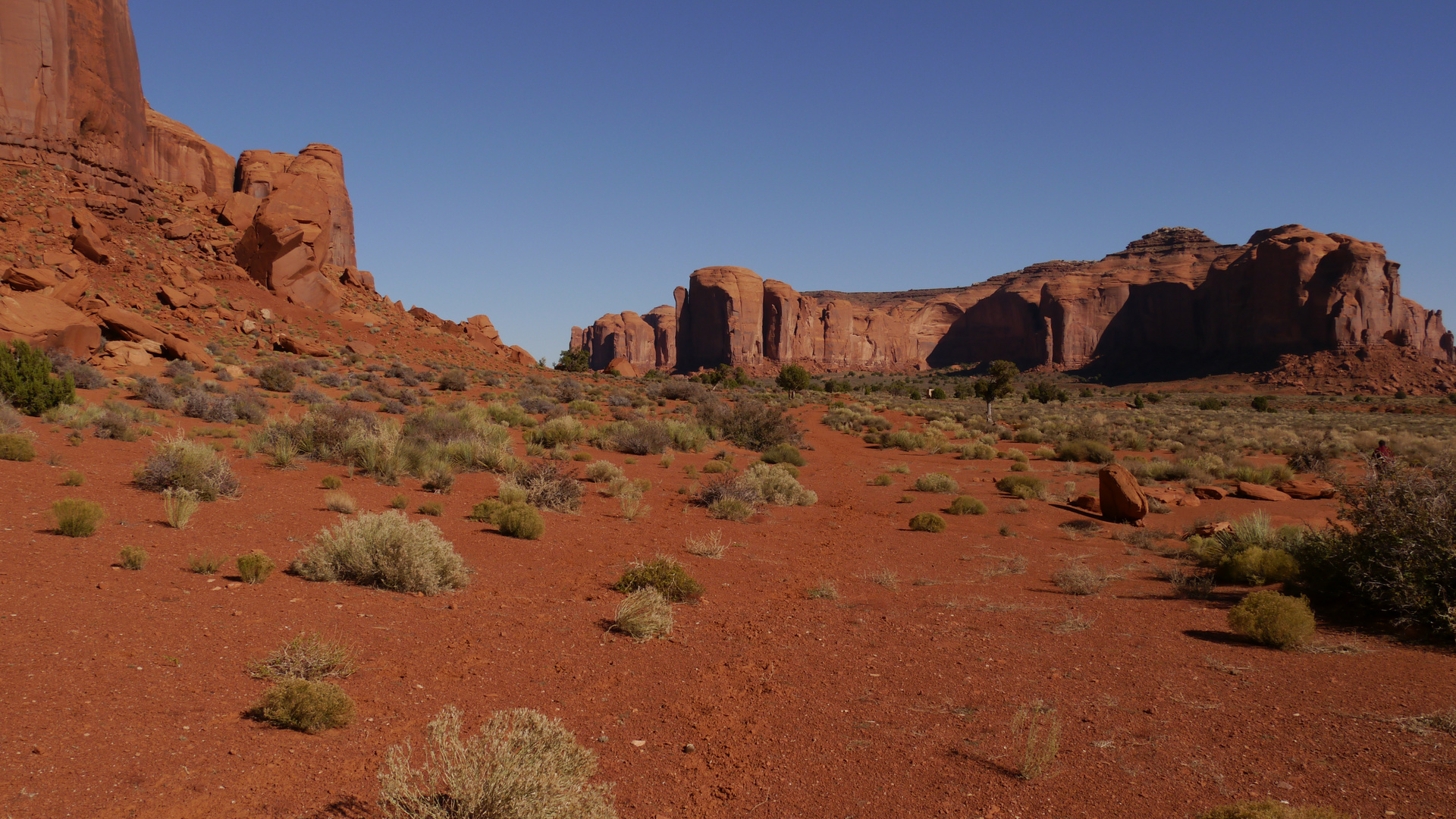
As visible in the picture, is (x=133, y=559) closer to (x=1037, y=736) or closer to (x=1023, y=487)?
(x=1037, y=736)

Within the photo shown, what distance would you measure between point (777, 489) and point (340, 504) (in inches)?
318

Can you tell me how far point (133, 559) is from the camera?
20.1 ft

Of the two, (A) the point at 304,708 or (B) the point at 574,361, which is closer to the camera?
(A) the point at 304,708

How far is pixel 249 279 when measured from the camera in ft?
119

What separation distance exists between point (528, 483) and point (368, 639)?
7009 millimetres

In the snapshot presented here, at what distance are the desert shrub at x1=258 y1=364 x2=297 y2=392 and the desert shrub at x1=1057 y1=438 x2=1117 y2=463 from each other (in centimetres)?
2481

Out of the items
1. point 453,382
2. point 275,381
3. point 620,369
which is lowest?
point 275,381

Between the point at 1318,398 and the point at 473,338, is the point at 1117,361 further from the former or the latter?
the point at 473,338

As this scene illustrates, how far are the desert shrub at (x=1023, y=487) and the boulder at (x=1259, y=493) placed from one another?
13.1ft

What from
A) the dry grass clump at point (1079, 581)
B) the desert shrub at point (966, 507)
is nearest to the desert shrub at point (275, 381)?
the desert shrub at point (966, 507)

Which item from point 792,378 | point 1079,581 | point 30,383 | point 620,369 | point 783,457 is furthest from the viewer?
point 620,369

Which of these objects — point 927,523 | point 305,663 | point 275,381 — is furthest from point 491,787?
point 275,381

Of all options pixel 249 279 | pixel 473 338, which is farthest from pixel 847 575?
pixel 473 338

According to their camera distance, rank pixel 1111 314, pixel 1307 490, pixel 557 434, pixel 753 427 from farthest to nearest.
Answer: pixel 1111 314
pixel 753 427
pixel 557 434
pixel 1307 490
